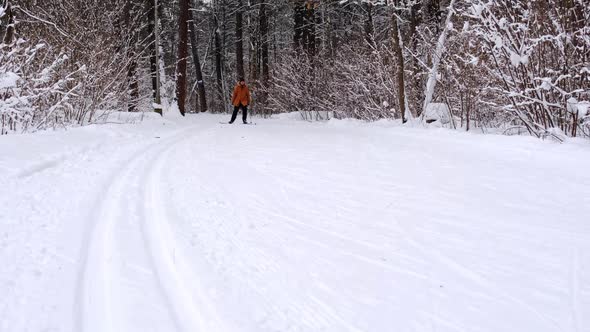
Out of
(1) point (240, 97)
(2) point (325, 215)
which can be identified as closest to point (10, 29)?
(1) point (240, 97)

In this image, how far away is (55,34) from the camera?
993 cm

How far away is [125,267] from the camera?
239cm

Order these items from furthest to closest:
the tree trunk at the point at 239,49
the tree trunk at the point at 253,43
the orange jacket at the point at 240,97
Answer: the tree trunk at the point at 253,43
the tree trunk at the point at 239,49
the orange jacket at the point at 240,97

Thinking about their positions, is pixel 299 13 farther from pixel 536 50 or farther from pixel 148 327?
pixel 148 327

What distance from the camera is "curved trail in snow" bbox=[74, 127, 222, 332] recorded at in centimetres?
A: 189

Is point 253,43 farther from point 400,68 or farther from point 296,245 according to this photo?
point 296,245

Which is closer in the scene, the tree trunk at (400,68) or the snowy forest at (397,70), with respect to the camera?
the snowy forest at (397,70)

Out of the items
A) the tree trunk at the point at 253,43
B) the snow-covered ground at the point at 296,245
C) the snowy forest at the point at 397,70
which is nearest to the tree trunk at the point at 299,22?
the snowy forest at the point at 397,70

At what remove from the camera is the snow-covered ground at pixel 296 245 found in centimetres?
196

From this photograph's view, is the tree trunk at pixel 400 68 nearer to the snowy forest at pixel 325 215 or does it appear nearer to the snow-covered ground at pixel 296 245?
the snowy forest at pixel 325 215

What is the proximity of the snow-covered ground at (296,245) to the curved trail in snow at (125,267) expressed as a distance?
0.01m

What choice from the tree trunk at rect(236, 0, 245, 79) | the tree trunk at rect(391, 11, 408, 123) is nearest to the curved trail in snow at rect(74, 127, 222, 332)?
the tree trunk at rect(391, 11, 408, 123)

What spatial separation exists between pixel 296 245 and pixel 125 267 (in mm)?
1144

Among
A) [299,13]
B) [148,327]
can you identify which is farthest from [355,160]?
[299,13]
